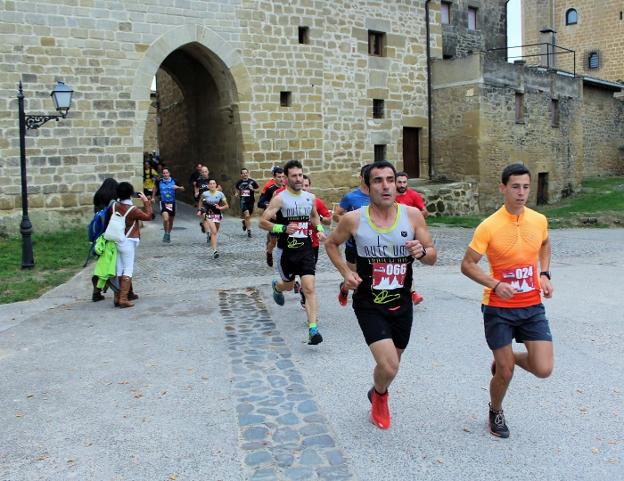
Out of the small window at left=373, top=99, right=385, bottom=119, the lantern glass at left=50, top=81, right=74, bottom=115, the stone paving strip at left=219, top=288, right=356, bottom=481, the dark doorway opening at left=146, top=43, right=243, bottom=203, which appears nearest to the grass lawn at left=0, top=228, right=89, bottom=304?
the lantern glass at left=50, top=81, right=74, bottom=115

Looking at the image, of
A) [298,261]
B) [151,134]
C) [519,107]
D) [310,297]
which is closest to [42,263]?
[298,261]

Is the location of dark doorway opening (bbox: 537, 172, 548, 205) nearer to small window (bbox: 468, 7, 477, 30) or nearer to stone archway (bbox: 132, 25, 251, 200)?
small window (bbox: 468, 7, 477, 30)

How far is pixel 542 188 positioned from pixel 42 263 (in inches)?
742

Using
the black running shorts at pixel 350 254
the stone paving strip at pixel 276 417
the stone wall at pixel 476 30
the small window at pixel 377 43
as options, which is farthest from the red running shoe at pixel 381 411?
the stone wall at pixel 476 30

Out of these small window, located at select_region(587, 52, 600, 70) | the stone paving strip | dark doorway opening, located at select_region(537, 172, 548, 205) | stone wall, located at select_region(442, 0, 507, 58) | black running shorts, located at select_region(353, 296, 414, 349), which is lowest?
the stone paving strip

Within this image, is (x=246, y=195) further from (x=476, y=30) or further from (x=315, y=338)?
(x=476, y=30)

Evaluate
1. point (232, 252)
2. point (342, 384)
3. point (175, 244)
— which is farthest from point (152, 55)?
point (342, 384)

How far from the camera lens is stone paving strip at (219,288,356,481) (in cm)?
362

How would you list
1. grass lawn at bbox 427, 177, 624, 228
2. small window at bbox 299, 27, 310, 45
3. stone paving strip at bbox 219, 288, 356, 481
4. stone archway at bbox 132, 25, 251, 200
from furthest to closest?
small window at bbox 299, 27, 310, 45, grass lawn at bbox 427, 177, 624, 228, stone archway at bbox 132, 25, 251, 200, stone paving strip at bbox 219, 288, 356, 481

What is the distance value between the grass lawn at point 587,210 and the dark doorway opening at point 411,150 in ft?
10.1

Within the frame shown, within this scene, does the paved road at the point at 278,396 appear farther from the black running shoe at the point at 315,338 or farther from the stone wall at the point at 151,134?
the stone wall at the point at 151,134

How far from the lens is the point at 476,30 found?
26.8 metres

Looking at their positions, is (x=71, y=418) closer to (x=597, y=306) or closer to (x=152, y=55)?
(x=597, y=306)

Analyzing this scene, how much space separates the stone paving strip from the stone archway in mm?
11970
